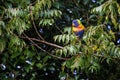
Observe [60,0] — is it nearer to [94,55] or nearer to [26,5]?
[26,5]

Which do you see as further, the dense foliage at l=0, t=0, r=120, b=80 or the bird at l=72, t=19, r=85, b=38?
the bird at l=72, t=19, r=85, b=38

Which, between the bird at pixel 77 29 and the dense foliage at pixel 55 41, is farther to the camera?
the bird at pixel 77 29

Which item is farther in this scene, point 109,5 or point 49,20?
point 49,20

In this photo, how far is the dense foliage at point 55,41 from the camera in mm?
2432


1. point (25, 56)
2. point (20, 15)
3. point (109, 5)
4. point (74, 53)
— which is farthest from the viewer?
point (25, 56)

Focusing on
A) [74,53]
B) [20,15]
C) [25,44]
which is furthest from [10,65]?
[74,53]

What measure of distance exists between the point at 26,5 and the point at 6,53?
506mm

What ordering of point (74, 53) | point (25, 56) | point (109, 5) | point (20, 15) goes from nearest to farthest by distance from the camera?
point (109, 5), point (74, 53), point (20, 15), point (25, 56)

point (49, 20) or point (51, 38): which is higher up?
point (49, 20)

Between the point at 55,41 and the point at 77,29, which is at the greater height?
the point at 77,29

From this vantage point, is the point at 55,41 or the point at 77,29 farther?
the point at 55,41

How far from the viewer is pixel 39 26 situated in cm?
312

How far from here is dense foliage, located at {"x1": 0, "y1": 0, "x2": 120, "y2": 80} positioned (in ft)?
7.98

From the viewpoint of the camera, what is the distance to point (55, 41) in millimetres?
3096
